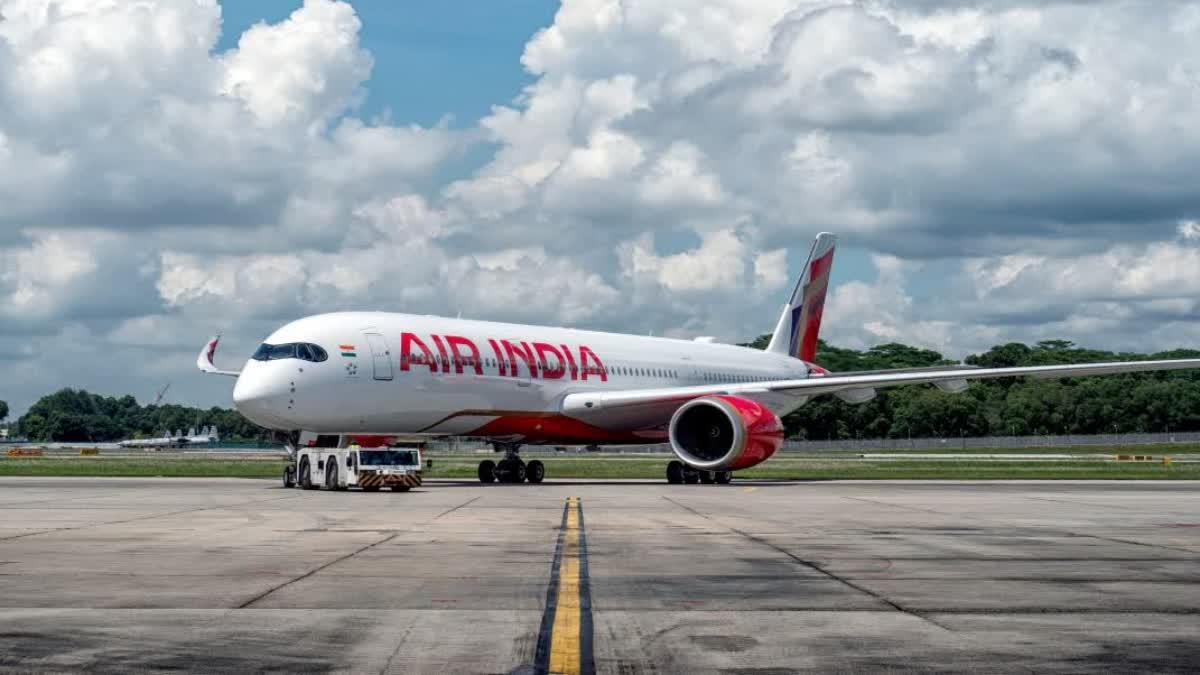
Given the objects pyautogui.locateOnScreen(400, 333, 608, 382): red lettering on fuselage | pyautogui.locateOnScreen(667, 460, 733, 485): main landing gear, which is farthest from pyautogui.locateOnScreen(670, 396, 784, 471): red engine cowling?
pyautogui.locateOnScreen(400, 333, 608, 382): red lettering on fuselage

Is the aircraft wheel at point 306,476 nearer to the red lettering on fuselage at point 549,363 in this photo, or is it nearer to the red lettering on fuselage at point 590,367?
the red lettering on fuselage at point 549,363

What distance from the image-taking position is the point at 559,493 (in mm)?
32312

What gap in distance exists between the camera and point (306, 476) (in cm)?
3409

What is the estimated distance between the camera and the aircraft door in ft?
111

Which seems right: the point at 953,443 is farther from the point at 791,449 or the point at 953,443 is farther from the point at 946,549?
the point at 946,549

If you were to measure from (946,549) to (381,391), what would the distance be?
66.3 ft

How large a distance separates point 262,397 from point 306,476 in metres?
2.65

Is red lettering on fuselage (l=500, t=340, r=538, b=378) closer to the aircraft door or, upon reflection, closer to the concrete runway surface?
the aircraft door

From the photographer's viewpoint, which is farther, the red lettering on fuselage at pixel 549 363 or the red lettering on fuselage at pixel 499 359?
the red lettering on fuselage at pixel 549 363

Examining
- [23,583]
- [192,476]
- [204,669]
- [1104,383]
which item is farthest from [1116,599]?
[1104,383]

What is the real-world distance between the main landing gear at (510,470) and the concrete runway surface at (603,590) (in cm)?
1731

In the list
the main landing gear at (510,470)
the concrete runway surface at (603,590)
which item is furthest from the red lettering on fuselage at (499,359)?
the concrete runway surface at (603,590)

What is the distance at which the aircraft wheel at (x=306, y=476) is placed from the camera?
3397cm

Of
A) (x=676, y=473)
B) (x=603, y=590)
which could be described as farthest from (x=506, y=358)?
(x=603, y=590)
